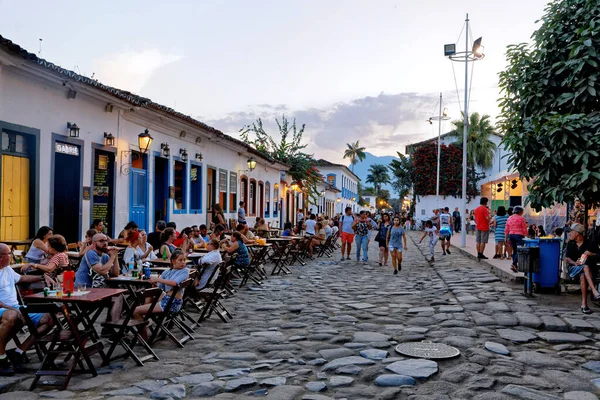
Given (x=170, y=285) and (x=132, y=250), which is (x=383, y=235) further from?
(x=170, y=285)

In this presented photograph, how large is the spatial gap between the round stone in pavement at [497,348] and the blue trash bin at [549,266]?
4.11 meters

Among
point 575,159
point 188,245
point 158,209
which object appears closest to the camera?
point 575,159

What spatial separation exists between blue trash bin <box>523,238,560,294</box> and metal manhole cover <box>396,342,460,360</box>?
15.0 feet

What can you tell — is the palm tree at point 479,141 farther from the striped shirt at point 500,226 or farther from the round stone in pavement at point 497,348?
the round stone in pavement at point 497,348

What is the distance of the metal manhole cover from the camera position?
5855mm

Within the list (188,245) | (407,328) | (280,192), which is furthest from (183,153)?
(280,192)

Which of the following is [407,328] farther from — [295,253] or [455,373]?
[295,253]

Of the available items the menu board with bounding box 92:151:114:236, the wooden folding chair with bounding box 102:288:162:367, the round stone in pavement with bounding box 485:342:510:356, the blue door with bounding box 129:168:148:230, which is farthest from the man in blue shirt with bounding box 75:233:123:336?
the blue door with bounding box 129:168:148:230

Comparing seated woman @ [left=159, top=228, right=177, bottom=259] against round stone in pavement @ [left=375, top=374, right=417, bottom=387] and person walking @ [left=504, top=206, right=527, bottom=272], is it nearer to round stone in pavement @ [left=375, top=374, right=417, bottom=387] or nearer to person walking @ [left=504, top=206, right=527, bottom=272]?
round stone in pavement @ [left=375, top=374, right=417, bottom=387]

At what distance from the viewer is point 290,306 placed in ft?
29.1

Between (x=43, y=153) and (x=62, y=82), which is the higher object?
(x=62, y=82)

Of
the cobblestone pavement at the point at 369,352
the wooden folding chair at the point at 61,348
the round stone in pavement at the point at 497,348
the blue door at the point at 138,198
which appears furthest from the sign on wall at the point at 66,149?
the round stone in pavement at the point at 497,348

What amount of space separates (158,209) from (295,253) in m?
4.20

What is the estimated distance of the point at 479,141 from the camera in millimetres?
49438
